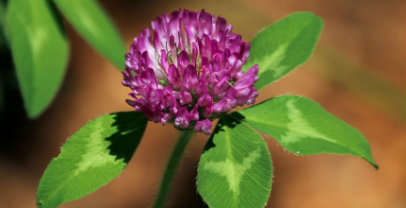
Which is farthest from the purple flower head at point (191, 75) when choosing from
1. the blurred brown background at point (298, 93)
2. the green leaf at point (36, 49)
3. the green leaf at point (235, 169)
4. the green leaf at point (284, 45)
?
the blurred brown background at point (298, 93)

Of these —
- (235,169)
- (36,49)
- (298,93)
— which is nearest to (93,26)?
(36,49)

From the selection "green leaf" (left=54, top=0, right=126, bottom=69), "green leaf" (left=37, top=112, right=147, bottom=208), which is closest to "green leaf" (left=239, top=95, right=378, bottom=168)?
"green leaf" (left=37, top=112, right=147, bottom=208)

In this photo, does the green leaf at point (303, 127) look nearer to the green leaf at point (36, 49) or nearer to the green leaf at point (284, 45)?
the green leaf at point (284, 45)

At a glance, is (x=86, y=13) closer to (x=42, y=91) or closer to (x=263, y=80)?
(x=42, y=91)

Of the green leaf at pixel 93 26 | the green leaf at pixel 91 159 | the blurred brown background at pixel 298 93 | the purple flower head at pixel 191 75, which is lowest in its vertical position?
the blurred brown background at pixel 298 93

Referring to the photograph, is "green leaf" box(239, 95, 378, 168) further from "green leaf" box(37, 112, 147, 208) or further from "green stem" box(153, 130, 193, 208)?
"green leaf" box(37, 112, 147, 208)

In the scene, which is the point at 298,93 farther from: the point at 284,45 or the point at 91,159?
the point at 91,159

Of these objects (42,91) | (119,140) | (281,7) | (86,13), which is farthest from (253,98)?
(281,7)

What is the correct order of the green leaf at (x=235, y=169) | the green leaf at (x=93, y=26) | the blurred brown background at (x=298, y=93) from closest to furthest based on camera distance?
the green leaf at (x=235, y=169)
the green leaf at (x=93, y=26)
the blurred brown background at (x=298, y=93)
